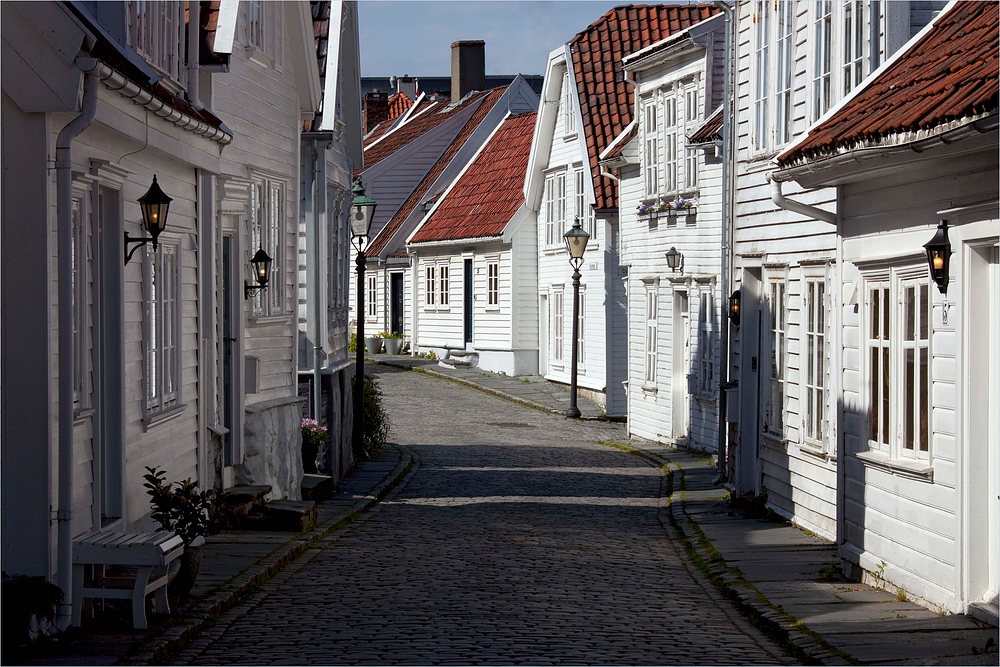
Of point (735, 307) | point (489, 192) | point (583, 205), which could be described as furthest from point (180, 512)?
point (489, 192)

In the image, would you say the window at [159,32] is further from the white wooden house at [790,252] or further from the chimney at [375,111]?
the chimney at [375,111]

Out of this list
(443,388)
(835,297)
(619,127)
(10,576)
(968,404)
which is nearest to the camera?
(10,576)

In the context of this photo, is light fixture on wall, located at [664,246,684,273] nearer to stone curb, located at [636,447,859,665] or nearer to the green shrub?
the green shrub

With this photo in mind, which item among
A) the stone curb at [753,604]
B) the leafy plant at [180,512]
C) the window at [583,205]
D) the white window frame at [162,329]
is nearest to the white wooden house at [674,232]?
the window at [583,205]

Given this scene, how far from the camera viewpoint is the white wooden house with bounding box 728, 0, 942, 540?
11219mm

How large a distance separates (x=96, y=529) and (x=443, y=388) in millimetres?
24559

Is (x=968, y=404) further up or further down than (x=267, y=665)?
further up

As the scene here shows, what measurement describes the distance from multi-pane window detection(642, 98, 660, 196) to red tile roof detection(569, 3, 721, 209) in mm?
3403

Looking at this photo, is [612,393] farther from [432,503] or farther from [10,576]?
[10,576]

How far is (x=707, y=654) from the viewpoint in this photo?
25.0 ft

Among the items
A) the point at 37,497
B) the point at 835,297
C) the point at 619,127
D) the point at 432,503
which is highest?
the point at 619,127

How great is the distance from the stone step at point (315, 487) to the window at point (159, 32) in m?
5.79

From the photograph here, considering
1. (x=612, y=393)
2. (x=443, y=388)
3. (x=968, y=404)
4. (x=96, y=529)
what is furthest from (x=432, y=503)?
(x=443, y=388)

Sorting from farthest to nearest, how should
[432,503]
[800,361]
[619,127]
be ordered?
[619,127] → [432,503] → [800,361]
